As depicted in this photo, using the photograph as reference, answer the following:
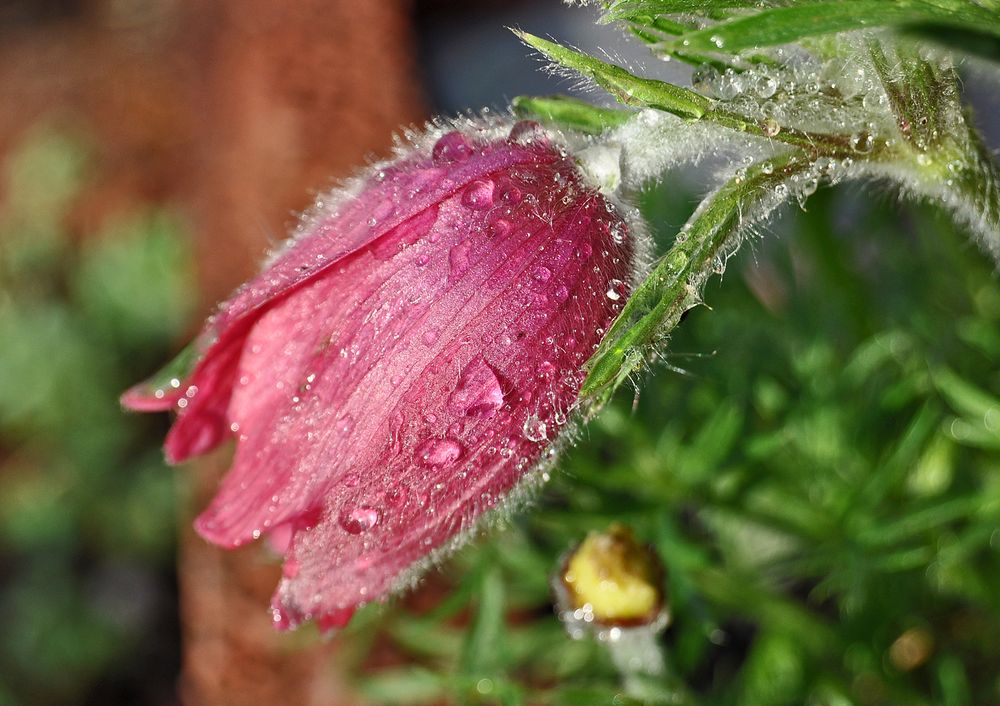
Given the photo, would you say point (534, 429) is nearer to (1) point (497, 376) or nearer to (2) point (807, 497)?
(1) point (497, 376)

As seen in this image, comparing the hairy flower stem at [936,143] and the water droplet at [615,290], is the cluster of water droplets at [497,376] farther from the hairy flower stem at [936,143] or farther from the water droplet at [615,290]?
the hairy flower stem at [936,143]

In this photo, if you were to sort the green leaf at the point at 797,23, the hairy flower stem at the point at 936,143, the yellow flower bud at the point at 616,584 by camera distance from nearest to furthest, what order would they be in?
the green leaf at the point at 797,23 < the hairy flower stem at the point at 936,143 < the yellow flower bud at the point at 616,584

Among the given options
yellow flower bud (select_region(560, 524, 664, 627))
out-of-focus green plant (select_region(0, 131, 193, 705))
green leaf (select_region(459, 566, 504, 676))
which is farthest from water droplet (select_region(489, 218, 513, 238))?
out-of-focus green plant (select_region(0, 131, 193, 705))

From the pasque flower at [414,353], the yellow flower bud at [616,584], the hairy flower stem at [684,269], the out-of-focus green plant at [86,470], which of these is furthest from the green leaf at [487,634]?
the out-of-focus green plant at [86,470]

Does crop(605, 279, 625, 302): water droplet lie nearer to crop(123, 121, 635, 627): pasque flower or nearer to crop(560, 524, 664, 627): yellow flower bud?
crop(123, 121, 635, 627): pasque flower

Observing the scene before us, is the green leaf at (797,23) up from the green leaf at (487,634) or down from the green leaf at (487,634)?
up

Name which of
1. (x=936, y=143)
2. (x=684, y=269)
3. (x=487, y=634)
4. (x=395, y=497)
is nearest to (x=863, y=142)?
(x=936, y=143)
